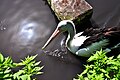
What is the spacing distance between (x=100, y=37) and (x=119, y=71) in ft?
7.69

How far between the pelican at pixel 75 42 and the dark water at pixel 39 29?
10.0 inches

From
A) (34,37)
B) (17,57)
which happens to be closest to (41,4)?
(34,37)

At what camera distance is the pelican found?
4972mm

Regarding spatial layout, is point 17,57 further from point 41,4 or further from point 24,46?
point 41,4

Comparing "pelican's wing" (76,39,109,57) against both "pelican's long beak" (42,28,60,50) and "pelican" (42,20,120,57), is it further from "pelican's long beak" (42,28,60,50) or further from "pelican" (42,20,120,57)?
"pelican's long beak" (42,28,60,50)

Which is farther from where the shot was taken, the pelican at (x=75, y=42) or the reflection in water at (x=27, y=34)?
the reflection in water at (x=27, y=34)

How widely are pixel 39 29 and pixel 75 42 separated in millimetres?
1102

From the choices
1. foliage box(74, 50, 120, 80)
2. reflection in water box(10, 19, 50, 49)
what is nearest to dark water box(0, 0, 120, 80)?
reflection in water box(10, 19, 50, 49)

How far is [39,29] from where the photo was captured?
592cm

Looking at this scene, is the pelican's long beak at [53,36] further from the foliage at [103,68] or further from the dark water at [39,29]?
the foliage at [103,68]

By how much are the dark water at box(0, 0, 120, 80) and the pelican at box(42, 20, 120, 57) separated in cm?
25

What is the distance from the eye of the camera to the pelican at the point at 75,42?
16.3 feet

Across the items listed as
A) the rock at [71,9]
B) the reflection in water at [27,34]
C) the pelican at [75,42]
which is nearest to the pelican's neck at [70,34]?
the pelican at [75,42]

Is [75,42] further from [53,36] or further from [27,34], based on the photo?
[27,34]
